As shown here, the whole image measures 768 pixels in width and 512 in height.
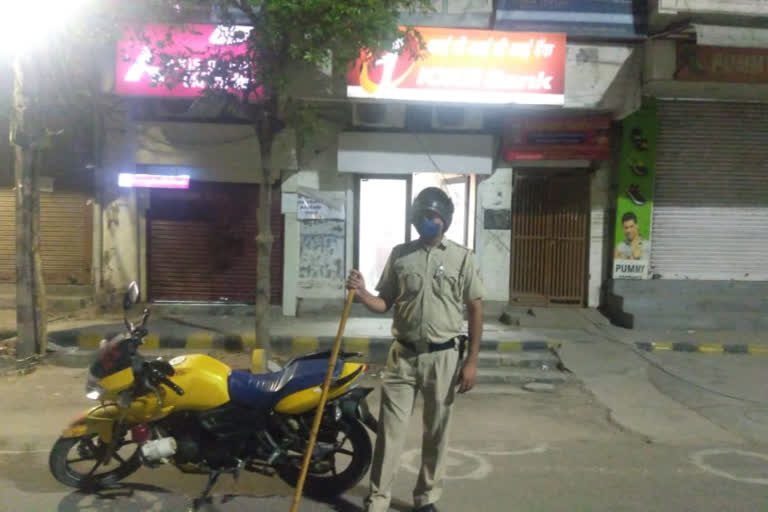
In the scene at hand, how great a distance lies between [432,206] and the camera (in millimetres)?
4074

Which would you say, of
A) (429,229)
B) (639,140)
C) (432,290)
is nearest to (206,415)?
(432,290)

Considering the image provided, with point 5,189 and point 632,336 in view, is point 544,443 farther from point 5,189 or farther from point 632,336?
point 5,189

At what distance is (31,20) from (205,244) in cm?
430

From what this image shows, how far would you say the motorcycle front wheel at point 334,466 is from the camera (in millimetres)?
4340

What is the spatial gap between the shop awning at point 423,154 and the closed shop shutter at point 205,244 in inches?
70.4

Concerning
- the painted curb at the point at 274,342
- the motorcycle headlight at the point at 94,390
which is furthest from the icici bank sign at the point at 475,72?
the motorcycle headlight at the point at 94,390

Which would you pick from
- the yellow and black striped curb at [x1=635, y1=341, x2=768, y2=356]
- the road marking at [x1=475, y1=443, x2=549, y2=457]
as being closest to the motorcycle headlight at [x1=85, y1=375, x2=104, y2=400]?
the road marking at [x1=475, y1=443, x2=549, y2=457]

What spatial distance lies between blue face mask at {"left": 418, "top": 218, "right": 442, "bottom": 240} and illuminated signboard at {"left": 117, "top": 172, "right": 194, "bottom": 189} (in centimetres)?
687

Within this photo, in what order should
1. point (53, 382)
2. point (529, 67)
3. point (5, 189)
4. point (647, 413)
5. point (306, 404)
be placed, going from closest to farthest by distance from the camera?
point (306, 404), point (647, 413), point (53, 382), point (529, 67), point (5, 189)

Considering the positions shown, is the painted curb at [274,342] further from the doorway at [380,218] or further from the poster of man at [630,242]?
the poster of man at [630,242]

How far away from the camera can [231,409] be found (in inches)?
166

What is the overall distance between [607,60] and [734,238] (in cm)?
360

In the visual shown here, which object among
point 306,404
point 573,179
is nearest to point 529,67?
point 573,179

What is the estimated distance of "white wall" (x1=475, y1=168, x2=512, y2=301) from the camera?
1062 cm
